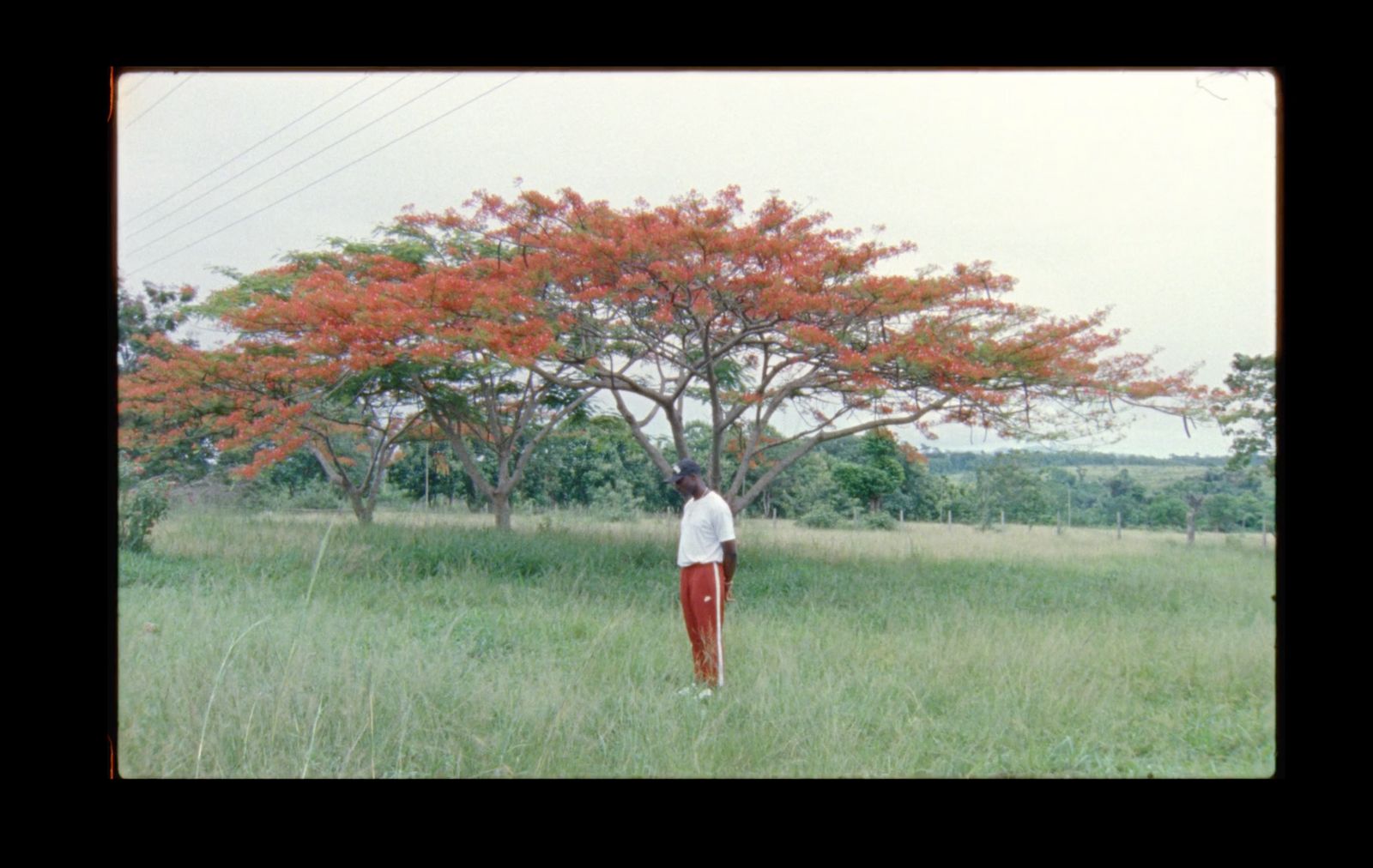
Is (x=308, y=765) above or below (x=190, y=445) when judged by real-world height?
below

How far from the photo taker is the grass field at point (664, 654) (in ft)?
6.91

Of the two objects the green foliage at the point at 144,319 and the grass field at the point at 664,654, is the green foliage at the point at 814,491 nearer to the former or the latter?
the grass field at the point at 664,654

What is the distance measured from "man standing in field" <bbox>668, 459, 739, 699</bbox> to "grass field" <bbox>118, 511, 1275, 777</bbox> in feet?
0.39

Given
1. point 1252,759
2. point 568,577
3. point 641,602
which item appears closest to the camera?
point 1252,759

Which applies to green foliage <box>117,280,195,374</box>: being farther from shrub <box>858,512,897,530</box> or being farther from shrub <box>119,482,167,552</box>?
shrub <box>858,512,897,530</box>

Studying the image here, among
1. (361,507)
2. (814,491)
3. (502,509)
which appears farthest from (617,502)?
(361,507)

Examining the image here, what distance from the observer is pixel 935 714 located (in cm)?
240

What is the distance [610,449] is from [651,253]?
1256 millimetres

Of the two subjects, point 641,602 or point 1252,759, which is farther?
point 641,602

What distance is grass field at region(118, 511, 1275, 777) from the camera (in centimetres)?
211

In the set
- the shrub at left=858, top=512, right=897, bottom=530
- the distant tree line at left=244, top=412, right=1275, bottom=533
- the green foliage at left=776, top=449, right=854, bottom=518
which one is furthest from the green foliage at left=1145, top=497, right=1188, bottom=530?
the green foliage at left=776, top=449, right=854, bottom=518
